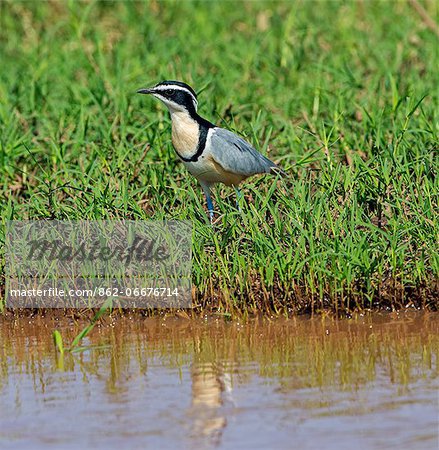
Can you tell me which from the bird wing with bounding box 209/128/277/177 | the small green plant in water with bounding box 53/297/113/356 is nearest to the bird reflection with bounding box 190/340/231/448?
the small green plant in water with bounding box 53/297/113/356

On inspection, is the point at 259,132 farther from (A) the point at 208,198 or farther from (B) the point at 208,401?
(B) the point at 208,401

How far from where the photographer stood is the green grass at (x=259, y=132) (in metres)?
5.95

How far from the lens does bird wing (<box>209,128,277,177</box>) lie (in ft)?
21.1

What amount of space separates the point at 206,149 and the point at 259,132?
1379 millimetres

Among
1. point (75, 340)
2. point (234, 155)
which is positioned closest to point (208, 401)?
point (75, 340)

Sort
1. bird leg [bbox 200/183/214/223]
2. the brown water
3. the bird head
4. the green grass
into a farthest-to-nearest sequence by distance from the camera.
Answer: the bird head → bird leg [bbox 200/183/214/223] → the green grass → the brown water

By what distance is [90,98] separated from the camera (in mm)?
8312

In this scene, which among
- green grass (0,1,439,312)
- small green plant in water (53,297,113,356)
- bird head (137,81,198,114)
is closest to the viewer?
small green plant in water (53,297,113,356)

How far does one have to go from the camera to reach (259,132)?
25.5 feet

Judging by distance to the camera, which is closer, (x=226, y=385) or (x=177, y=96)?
(x=226, y=385)

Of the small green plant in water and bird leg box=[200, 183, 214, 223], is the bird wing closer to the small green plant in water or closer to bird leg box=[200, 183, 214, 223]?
bird leg box=[200, 183, 214, 223]

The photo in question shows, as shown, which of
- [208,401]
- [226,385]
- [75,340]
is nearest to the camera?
[208,401]

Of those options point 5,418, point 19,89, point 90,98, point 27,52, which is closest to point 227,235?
point 5,418

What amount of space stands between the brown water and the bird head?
1336mm
